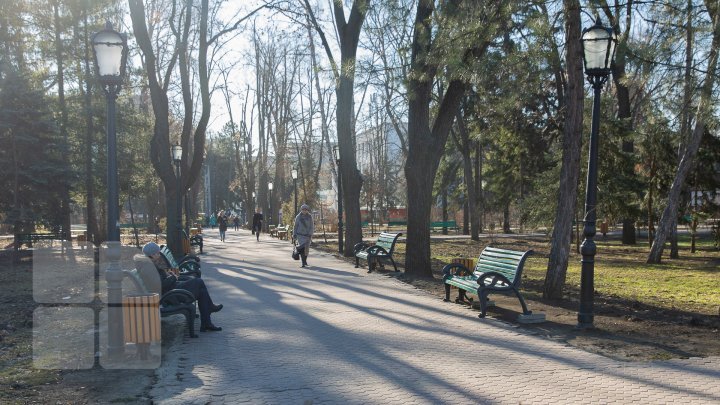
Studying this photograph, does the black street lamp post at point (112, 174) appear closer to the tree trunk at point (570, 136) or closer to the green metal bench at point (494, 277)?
the green metal bench at point (494, 277)

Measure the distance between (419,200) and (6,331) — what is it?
8292 mm

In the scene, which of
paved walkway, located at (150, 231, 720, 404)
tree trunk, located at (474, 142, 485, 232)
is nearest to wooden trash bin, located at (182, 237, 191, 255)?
paved walkway, located at (150, 231, 720, 404)

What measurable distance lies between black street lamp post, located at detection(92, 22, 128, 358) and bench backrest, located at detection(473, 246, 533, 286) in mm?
5236

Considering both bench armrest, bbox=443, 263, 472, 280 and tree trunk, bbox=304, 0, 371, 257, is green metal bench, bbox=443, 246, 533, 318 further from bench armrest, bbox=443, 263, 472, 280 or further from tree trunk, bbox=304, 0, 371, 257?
tree trunk, bbox=304, 0, 371, 257

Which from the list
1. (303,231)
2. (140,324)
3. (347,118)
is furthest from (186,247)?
(140,324)

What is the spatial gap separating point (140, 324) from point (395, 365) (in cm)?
279

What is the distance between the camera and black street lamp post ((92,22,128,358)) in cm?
697

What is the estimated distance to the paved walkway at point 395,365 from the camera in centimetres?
556

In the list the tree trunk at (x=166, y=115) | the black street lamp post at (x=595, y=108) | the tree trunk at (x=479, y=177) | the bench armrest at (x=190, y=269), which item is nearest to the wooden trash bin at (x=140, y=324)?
the bench armrest at (x=190, y=269)

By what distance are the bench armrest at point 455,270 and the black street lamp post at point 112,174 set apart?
553 cm

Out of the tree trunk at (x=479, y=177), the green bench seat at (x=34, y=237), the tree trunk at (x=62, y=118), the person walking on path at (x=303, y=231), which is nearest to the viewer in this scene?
the person walking on path at (x=303, y=231)

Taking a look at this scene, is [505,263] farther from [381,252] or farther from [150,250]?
[381,252]

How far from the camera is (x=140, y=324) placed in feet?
22.8

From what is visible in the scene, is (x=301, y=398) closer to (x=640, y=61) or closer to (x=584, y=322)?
(x=584, y=322)
